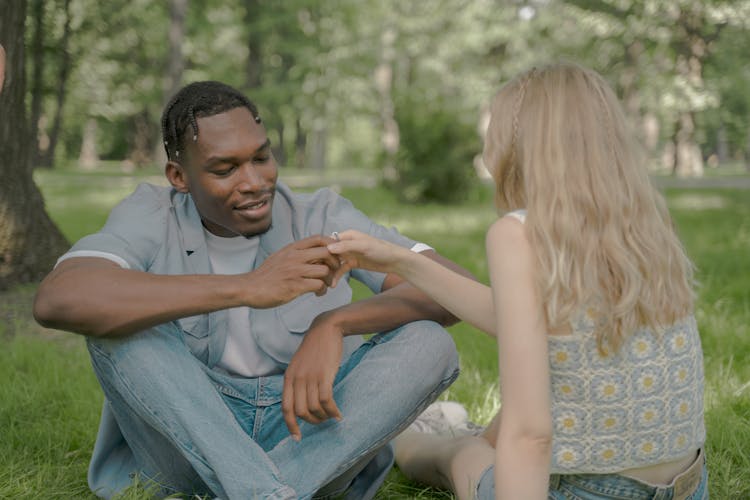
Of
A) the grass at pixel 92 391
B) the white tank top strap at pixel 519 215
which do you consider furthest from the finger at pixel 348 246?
the grass at pixel 92 391

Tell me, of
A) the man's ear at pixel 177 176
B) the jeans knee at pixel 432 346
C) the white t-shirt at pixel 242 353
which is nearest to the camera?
the jeans knee at pixel 432 346

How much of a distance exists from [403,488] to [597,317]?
4.67 ft

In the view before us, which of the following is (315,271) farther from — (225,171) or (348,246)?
(225,171)

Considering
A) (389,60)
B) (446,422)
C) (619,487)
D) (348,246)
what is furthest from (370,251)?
(389,60)

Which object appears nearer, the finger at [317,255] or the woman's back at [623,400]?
the woman's back at [623,400]

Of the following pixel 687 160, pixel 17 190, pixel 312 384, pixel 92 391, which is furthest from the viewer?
pixel 687 160

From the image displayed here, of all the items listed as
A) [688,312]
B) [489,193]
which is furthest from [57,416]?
[489,193]

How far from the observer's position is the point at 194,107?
9.97 ft

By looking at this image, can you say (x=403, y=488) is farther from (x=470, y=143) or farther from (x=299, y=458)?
(x=470, y=143)

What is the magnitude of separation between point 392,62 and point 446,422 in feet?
84.7

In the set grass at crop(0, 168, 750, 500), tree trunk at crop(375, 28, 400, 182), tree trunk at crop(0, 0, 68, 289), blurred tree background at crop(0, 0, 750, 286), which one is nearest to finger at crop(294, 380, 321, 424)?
grass at crop(0, 168, 750, 500)

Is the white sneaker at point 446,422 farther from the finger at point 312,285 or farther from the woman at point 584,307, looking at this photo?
the woman at point 584,307

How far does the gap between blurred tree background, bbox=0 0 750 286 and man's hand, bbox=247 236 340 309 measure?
114 inches

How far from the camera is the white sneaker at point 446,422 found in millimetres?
3604
